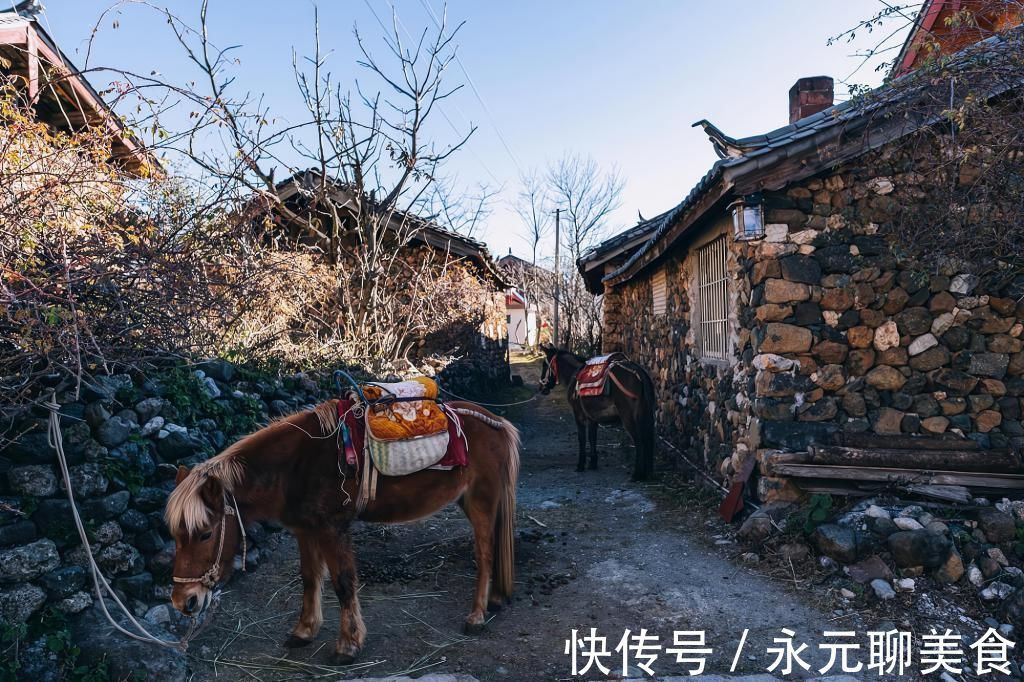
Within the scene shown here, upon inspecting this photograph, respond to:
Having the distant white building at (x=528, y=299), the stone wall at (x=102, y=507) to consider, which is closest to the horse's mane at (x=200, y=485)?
the stone wall at (x=102, y=507)

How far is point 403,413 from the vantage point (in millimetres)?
3699

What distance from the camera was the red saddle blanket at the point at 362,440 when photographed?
3525 millimetres

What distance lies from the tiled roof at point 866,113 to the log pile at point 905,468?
7.70ft

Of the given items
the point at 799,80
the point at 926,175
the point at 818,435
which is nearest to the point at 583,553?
the point at 818,435

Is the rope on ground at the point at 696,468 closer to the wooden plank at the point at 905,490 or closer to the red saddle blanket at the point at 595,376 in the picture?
the wooden plank at the point at 905,490

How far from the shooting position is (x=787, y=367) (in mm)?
5141

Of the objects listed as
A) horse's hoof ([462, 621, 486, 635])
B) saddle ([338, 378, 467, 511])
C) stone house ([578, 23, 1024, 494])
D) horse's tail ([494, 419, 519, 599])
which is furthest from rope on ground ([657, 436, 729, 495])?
saddle ([338, 378, 467, 511])

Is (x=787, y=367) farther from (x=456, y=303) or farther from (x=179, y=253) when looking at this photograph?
(x=456, y=303)

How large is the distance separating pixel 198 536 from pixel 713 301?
18.7 feet

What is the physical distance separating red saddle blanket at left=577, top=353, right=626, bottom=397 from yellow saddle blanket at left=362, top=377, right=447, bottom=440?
13.4 feet

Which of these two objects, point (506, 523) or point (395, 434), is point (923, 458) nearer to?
point (506, 523)

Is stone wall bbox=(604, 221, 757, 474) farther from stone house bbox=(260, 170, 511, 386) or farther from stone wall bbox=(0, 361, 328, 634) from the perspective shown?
stone wall bbox=(0, 361, 328, 634)

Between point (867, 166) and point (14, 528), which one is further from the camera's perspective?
point (867, 166)

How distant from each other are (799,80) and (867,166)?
2.56m
